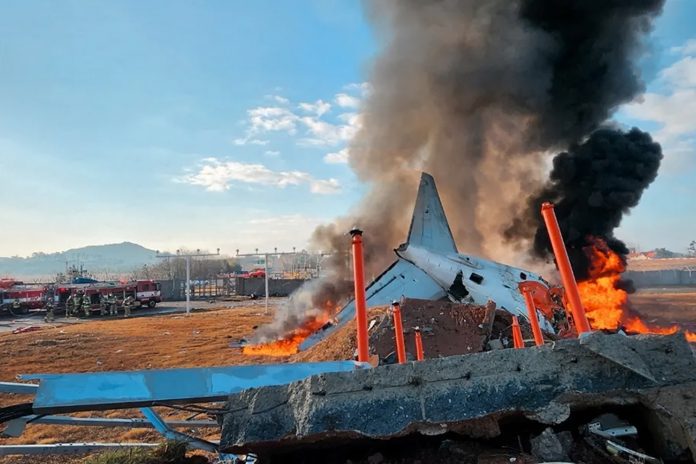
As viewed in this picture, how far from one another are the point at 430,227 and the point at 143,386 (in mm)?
12981

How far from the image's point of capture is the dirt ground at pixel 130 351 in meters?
7.11

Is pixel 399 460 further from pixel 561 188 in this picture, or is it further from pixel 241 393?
pixel 561 188

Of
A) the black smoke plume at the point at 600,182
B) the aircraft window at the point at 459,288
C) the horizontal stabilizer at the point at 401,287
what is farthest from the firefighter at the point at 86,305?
the black smoke plume at the point at 600,182

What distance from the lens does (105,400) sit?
9.06 feet

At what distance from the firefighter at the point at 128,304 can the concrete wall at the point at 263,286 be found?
48.6 feet

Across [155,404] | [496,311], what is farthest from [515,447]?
[496,311]

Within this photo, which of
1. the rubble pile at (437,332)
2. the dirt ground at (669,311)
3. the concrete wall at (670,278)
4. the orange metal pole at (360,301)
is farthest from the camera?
the concrete wall at (670,278)

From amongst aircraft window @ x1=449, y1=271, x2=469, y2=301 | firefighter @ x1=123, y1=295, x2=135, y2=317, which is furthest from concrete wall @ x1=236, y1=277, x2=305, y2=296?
aircraft window @ x1=449, y1=271, x2=469, y2=301

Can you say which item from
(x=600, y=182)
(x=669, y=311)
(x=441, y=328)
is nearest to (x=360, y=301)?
(x=441, y=328)

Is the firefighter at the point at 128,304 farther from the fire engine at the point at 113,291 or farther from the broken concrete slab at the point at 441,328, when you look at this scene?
the broken concrete slab at the point at 441,328

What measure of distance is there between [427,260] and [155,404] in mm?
11206

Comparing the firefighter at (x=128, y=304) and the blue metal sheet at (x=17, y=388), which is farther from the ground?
the blue metal sheet at (x=17, y=388)

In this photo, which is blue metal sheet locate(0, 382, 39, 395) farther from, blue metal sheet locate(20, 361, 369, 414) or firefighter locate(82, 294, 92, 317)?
firefighter locate(82, 294, 92, 317)

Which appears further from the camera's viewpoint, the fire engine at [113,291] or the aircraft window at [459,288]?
the fire engine at [113,291]
